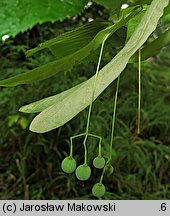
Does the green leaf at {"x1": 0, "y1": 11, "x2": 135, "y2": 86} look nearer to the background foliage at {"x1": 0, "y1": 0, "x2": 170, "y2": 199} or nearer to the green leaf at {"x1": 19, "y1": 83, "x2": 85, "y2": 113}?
the green leaf at {"x1": 19, "y1": 83, "x2": 85, "y2": 113}

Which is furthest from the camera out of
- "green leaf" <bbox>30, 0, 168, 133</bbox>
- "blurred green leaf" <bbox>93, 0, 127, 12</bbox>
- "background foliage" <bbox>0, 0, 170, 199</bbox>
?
"background foliage" <bbox>0, 0, 170, 199</bbox>

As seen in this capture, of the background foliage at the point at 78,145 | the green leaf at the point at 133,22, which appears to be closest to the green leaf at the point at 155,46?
the green leaf at the point at 133,22

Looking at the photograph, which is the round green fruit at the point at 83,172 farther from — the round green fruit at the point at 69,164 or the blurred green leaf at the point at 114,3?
the blurred green leaf at the point at 114,3

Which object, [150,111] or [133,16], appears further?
[150,111]

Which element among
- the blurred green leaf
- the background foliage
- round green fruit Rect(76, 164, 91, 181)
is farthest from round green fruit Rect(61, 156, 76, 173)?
the background foliage
